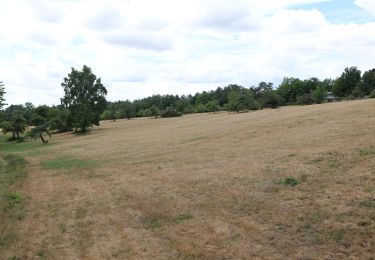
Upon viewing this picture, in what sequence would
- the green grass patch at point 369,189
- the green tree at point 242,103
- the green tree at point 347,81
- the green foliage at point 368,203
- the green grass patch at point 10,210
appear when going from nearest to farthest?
1. the green foliage at point 368,203
2. the green grass patch at point 10,210
3. the green grass patch at point 369,189
4. the green tree at point 242,103
5. the green tree at point 347,81

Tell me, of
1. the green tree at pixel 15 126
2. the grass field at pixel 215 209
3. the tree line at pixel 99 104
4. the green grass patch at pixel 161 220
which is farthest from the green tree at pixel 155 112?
the green grass patch at pixel 161 220

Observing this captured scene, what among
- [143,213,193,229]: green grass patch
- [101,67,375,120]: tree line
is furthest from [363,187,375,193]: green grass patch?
[101,67,375,120]: tree line

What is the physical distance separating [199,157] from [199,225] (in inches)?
546

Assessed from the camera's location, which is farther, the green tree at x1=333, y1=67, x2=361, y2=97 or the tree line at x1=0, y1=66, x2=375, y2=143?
the green tree at x1=333, y1=67, x2=361, y2=97

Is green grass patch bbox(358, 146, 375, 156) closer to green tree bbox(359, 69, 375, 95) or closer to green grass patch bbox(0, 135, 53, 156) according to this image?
green grass patch bbox(0, 135, 53, 156)

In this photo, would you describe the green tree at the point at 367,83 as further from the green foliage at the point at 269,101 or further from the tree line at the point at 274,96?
the green foliage at the point at 269,101

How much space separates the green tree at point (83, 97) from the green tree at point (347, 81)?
64.8 m

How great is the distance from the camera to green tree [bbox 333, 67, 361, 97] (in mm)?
108000

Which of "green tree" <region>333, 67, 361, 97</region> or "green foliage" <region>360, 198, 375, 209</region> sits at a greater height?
"green tree" <region>333, 67, 361, 97</region>

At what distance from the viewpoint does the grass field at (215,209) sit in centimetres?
1005

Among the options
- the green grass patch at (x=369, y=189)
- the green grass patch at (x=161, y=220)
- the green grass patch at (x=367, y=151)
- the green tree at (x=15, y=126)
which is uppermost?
the green tree at (x=15, y=126)

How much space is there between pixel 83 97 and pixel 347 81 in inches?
2774

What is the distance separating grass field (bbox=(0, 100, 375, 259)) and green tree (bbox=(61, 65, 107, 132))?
54803 mm

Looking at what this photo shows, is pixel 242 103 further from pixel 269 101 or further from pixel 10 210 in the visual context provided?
pixel 10 210
